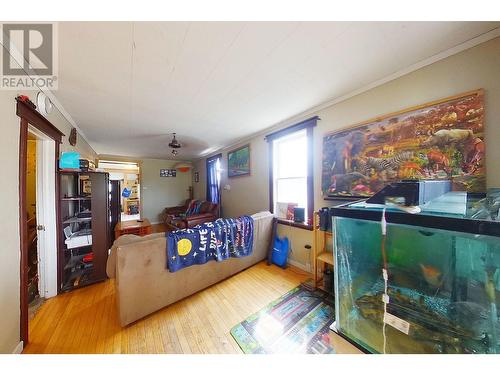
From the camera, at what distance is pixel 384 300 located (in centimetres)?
69

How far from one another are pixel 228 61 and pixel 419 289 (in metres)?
1.92

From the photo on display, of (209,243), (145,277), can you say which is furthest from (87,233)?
(209,243)

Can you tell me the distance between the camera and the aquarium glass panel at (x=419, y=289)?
56cm

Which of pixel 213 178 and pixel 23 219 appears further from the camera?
pixel 213 178

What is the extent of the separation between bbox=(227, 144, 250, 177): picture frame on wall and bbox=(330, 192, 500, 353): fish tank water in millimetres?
3313

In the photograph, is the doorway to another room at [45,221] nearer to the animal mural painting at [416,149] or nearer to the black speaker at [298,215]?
the black speaker at [298,215]

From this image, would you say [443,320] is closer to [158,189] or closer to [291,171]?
[291,171]

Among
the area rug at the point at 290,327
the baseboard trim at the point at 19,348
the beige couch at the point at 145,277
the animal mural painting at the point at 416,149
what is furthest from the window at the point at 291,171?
the baseboard trim at the point at 19,348

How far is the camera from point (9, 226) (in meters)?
1.31

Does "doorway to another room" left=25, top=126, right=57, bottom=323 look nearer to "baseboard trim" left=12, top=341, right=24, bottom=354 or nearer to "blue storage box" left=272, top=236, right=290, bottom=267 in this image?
"baseboard trim" left=12, top=341, right=24, bottom=354

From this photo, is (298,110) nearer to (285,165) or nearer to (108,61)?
(285,165)

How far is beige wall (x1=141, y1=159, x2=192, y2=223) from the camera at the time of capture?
20.8 feet

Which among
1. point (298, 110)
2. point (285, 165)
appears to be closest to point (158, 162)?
point (285, 165)

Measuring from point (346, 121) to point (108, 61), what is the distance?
2576mm
